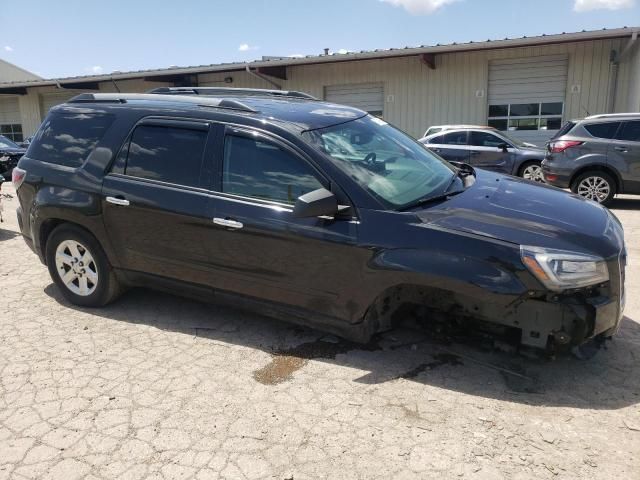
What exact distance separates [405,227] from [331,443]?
4.32 ft

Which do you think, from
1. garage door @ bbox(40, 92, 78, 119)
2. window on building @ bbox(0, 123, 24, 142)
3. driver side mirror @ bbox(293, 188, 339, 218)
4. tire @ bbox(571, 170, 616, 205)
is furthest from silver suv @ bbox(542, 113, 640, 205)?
window on building @ bbox(0, 123, 24, 142)

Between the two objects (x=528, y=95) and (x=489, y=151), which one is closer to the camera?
(x=489, y=151)

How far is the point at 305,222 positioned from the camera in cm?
341

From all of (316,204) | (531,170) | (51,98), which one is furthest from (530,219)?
(51,98)

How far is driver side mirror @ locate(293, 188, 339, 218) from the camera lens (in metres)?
3.18

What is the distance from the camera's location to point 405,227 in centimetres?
320

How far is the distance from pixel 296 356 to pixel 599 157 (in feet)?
26.8

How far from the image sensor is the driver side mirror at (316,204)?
3.18 meters

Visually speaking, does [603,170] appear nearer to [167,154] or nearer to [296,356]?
[296,356]

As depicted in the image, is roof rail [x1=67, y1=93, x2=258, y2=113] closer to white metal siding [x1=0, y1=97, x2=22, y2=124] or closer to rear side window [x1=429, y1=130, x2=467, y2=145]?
rear side window [x1=429, y1=130, x2=467, y2=145]

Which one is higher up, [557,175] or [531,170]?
[557,175]

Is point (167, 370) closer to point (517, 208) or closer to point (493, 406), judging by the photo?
point (493, 406)

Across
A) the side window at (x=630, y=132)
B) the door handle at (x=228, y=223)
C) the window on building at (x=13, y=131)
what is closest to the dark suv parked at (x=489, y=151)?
the side window at (x=630, y=132)

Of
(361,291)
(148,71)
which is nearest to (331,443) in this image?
(361,291)
